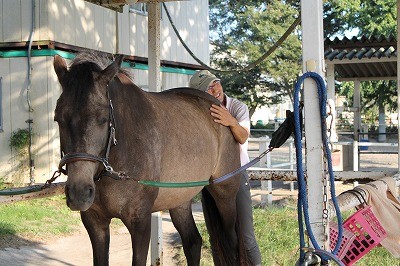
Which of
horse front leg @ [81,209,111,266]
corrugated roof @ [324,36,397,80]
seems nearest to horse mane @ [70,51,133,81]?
horse front leg @ [81,209,111,266]

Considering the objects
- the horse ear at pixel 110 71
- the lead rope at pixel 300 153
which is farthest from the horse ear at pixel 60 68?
the lead rope at pixel 300 153

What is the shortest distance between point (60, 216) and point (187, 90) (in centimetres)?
568

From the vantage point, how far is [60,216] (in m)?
10.1

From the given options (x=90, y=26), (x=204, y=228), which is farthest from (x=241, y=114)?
(x=90, y=26)

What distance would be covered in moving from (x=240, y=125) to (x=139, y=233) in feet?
4.89

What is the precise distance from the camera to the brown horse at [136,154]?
3309 mm

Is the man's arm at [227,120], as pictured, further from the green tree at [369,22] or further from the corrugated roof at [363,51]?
the green tree at [369,22]

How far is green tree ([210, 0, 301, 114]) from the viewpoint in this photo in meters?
33.1

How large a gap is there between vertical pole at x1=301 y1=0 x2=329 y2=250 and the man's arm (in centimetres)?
177

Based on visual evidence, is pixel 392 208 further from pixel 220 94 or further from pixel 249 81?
pixel 249 81

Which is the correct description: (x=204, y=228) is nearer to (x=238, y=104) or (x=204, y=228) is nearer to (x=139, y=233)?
(x=238, y=104)

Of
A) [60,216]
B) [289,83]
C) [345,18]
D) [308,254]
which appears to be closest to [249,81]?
[289,83]

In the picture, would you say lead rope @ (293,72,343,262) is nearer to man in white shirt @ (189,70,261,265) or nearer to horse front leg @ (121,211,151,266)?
horse front leg @ (121,211,151,266)

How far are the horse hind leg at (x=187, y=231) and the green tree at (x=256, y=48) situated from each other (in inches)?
1048
